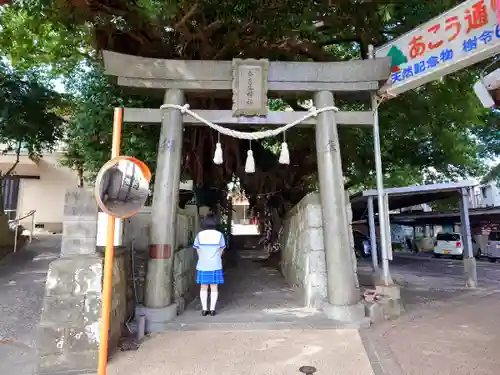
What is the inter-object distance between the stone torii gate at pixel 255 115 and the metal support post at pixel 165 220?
0.05ft

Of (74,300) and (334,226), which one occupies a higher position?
(334,226)

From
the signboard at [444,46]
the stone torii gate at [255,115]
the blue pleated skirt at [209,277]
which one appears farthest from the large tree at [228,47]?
the blue pleated skirt at [209,277]

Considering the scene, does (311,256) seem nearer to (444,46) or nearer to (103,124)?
(444,46)

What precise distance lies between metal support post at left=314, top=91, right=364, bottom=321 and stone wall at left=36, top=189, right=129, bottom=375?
3267mm

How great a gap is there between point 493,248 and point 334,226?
1622 cm

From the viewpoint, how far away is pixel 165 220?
5645 millimetres

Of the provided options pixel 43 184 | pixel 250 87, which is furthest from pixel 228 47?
pixel 43 184

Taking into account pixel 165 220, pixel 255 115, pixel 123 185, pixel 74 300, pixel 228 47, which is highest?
pixel 228 47

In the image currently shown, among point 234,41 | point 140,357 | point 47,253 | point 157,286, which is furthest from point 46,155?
point 140,357

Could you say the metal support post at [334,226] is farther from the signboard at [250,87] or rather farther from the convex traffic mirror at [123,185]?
the convex traffic mirror at [123,185]

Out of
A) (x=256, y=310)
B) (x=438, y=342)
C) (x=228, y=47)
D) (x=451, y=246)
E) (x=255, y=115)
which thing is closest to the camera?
(x=438, y=342)

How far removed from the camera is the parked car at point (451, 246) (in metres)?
19.2

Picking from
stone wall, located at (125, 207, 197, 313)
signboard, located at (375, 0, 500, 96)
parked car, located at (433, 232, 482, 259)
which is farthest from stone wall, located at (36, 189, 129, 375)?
parked car, located at (433, 232, 482, 259)

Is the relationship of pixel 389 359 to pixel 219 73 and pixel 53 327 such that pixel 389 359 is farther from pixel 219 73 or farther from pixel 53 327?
pixel 219 73
